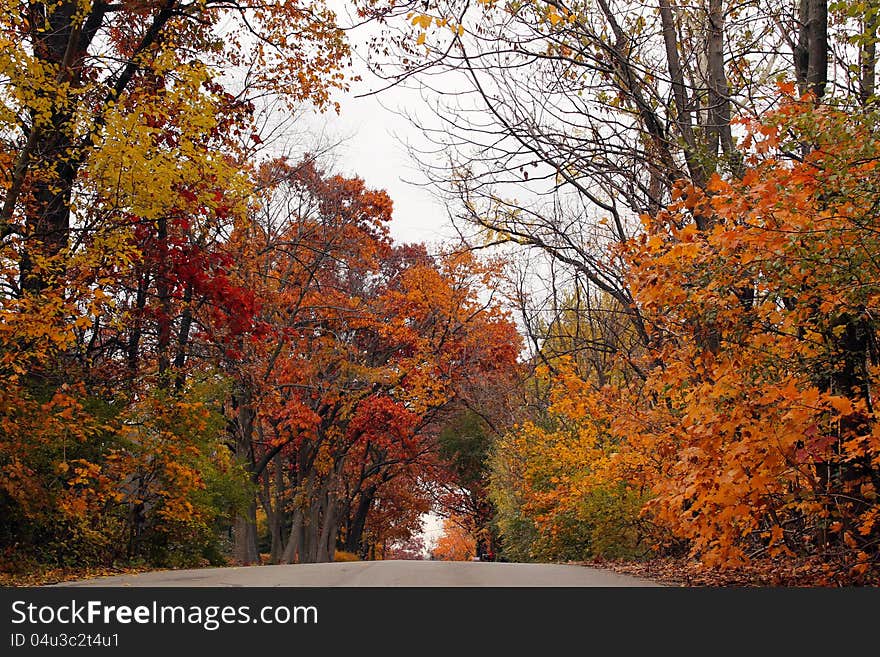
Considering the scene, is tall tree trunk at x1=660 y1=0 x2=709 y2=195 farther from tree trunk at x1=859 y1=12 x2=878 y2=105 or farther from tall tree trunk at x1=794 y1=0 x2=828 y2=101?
tree trunk at x1=859 y1=12 x2=878 y2=105

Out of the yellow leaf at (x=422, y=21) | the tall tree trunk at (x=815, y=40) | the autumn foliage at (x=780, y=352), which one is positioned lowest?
the autumn foliage at (x=780, y=352)

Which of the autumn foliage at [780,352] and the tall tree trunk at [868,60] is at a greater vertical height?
the tall tree trunk at [868,60]

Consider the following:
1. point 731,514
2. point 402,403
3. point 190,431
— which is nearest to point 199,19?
point 190,431

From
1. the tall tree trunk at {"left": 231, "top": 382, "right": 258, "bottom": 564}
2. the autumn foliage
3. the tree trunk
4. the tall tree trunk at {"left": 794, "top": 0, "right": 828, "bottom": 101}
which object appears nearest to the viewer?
the autumn foliage

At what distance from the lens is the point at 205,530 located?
17109mm

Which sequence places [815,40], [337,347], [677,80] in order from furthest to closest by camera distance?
[337,347] < [677,80] < [815,40]

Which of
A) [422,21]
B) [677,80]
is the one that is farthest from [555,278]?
[422,21]

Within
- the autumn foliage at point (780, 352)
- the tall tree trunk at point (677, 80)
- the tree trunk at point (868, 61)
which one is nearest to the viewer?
the autumn foliage at point (780, 352)

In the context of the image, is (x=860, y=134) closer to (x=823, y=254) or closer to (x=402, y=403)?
(x=823, y=254)

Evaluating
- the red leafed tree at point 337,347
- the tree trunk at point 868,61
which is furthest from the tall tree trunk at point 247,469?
the tree trunk at point 868,61

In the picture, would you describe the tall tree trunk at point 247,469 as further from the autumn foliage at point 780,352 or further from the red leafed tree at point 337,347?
the autumn foliage at point 780,352

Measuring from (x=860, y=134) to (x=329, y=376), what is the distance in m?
21.9

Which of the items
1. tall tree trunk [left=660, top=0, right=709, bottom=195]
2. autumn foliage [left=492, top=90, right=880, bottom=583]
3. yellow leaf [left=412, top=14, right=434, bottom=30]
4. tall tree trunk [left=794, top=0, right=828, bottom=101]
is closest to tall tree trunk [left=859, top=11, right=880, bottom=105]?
tall tree trunk [left=794, top=0, right=828, bottom=101]

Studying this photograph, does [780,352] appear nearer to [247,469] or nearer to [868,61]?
[868,61]
